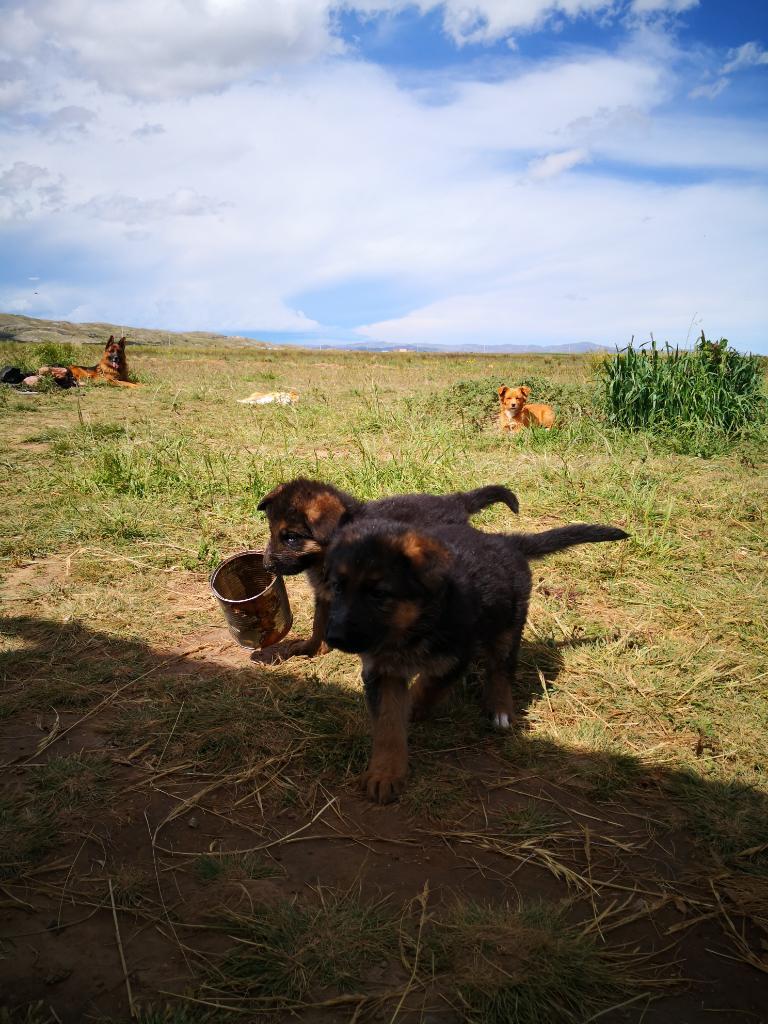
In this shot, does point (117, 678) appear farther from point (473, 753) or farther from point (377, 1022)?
point (377, 1022)

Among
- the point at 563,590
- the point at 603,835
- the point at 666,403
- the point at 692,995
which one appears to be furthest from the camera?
the point at 666,403

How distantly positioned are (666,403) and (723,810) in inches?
324

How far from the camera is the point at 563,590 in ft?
16.5

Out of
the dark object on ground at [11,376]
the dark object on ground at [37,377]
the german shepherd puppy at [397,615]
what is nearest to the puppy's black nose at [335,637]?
the german shepherd puppy at [397,615]

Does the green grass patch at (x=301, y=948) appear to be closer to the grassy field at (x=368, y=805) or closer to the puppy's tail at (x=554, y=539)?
the grassy field at (x=368, y=805)

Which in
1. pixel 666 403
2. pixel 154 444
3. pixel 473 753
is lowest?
pixel 473 753

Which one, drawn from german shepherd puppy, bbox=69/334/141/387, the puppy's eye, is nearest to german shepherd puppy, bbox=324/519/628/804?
the puppy's eye

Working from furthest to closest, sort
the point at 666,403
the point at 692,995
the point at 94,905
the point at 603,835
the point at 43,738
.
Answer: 1. the point at 666,403
2. the point at 43,738
3. the point at 603,835
4. the point at 94,905
5. the point at 692,995

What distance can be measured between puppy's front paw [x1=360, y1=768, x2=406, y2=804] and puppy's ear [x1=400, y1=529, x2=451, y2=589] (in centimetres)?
86

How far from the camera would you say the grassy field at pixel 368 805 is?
1.99 meters

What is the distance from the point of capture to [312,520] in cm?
396

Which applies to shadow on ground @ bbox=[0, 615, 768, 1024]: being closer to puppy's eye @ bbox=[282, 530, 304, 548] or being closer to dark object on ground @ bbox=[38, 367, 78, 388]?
puppy's eye @ bbox=[282, 530, 304, 548]

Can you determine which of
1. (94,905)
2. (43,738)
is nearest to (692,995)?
(94,905)

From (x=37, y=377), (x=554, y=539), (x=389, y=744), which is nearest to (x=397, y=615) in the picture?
(x=389, y=744)
